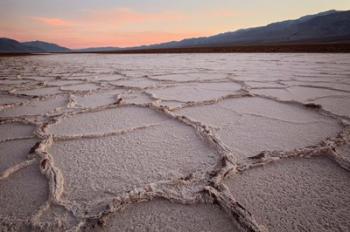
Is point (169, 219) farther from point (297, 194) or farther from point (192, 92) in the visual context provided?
point (192, 92)

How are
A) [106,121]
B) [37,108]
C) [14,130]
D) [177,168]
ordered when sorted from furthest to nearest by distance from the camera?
[37,108] < [106,121] < [14,130] < [177,168]

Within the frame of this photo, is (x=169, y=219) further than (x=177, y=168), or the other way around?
(x=177, y=168)

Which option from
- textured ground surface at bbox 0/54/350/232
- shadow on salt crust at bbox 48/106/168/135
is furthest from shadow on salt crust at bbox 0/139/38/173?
shadow on salt crust at bbox 48/106/168/135

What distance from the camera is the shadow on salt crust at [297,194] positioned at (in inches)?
20.8

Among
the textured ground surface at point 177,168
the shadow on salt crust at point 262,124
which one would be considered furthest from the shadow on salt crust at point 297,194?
the shadow on salt crust at point 262,124

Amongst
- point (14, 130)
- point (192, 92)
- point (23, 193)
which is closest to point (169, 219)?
point (23, 193)

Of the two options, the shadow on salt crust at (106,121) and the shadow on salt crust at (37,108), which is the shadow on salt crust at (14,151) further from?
the shadow on salt crust at (37,108)

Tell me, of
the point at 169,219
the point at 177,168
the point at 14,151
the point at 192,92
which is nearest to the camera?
the point at 169,219

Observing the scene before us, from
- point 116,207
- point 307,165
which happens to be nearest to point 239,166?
point 307,165

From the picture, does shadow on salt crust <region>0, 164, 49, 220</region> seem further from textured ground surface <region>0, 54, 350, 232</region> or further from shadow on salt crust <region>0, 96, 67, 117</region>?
shadow on salt crust <region>0, 96, 67, 117</region>

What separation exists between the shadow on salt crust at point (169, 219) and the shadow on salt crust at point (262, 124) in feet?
1.08

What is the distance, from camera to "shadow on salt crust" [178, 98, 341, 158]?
0.92m

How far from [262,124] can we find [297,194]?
0.55m

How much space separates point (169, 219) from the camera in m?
0.55
